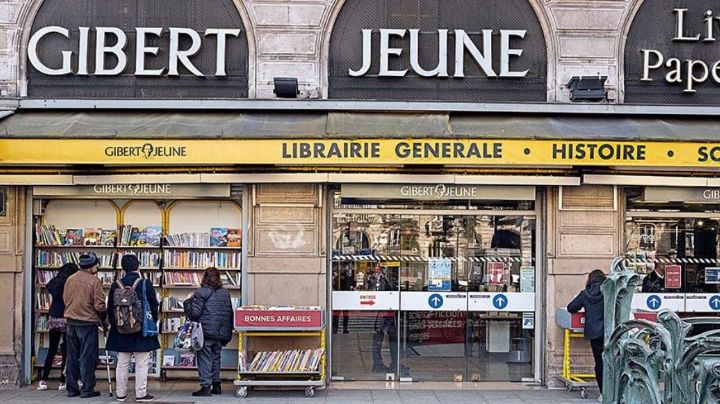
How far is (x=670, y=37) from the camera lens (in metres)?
11.7

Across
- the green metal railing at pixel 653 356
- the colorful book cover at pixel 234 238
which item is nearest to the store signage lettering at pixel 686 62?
the green metal railing at pixel 653 356

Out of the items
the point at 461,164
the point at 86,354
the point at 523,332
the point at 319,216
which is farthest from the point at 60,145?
the point at 523,332

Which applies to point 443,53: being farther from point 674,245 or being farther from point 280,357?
point 280,357

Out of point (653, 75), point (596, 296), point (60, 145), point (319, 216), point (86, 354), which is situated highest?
point (653, 75)

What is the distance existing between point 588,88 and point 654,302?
3.01 meters

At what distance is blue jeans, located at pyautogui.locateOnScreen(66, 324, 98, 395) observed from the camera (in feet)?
33.9

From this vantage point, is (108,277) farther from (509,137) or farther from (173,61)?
(509,137)

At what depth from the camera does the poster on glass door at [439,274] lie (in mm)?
11562

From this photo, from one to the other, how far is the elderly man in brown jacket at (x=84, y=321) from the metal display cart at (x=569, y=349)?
5.68m

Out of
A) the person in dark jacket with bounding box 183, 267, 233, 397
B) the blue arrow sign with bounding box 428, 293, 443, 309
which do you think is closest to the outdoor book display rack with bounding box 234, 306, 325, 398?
the person in dark jacket with bounding box 183, 267, 233, 397

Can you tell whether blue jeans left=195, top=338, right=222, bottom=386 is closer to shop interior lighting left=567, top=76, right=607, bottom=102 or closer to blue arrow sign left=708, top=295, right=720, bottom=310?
shop interior lighting left=567, top=76, right=607, bottom=102

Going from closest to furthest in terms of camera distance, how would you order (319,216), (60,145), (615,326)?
(615,326) → (60,145) → (319,216)

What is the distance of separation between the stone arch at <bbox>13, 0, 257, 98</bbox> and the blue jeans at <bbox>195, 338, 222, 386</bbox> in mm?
3294

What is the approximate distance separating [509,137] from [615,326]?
375 cm
